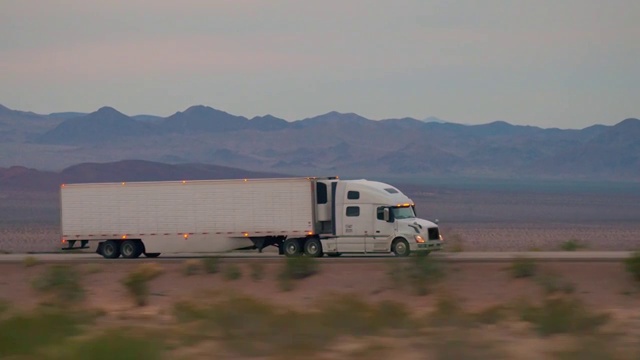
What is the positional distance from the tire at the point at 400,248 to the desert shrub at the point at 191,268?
7.76m

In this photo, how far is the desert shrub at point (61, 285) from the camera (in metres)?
27.4

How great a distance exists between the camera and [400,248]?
128 feet

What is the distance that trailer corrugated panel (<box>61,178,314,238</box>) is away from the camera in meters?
40.0

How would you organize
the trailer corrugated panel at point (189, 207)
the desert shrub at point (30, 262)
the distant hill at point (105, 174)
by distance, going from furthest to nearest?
1. the distant hill at point (105, 174)
2. the trailer corrugated panel at point (189, 207)
3. the desert shrub at point (30, 262)

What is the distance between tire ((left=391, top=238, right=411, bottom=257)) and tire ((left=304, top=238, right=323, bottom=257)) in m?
2.87

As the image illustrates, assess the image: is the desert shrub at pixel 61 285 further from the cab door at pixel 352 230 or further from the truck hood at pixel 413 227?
the truck hood at pixel 413 227

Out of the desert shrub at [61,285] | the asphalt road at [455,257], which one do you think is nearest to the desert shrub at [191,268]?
the asphalt road at [455,257]

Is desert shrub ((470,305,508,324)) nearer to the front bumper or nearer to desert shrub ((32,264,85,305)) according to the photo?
desert shrub ((32,264,85,305))

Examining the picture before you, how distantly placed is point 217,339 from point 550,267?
1878 centimetres

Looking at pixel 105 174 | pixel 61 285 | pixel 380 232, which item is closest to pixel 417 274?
pixel 380 232

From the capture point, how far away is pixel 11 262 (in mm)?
39750

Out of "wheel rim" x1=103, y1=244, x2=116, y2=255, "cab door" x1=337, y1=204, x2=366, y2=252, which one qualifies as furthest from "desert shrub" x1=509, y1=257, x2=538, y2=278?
"wheel rim" x1=103, y1=244, x2=116, y2=255

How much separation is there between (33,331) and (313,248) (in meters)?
24.6

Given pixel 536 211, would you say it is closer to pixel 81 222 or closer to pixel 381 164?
pixel 81 222
